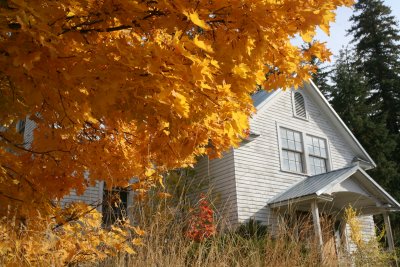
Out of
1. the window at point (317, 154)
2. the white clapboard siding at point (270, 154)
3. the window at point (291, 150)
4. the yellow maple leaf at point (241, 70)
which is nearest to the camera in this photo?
the yellow maple leaf at point (241, 70)

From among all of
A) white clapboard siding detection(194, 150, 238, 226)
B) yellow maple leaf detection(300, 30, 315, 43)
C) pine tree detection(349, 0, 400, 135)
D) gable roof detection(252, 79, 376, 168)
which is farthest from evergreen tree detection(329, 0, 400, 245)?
yellow maple leaf detection(300, 30, 315, 43)

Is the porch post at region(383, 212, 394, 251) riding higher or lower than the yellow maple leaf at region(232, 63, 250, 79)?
lower

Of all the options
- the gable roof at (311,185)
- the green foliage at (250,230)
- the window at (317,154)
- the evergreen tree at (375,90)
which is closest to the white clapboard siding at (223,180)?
the green foliage at (250,230)

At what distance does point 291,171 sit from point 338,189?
2116 millimetres

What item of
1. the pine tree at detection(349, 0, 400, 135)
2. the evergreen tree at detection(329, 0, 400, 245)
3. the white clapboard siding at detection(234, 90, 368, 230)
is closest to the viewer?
the white clapboard siding at detection(234, 90, 368, 230)

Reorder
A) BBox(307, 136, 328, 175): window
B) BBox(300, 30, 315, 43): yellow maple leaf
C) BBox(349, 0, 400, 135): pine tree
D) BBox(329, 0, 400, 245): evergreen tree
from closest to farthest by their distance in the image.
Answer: BBox(300, 30, 315, 43): yellow maple leaf
BBox(307, 136, 328, 175): window
BBox(329, 0, 400, 245): evergreen tree
BBox(349, 0, 400, 135): pine tree

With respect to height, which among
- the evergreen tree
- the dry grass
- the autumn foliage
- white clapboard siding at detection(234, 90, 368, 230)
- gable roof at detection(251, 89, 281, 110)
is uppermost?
the evergreen tree

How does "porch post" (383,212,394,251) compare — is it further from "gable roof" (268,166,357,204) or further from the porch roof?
"gable roof" (268,166,357,204)

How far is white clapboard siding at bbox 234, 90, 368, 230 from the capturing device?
1266 centimetres

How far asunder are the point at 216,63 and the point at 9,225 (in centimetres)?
257

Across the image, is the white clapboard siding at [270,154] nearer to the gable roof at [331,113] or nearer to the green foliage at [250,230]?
the gable roof at [331,113]

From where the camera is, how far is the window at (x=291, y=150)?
14.5 m

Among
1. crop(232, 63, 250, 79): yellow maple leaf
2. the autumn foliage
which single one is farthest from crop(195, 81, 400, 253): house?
crop(232, 63, 250, 79): yellow maple leaf

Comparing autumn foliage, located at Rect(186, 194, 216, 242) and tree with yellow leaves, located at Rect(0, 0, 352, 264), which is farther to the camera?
autumn foliage, located at Rect(186, 194, 216, 242)
